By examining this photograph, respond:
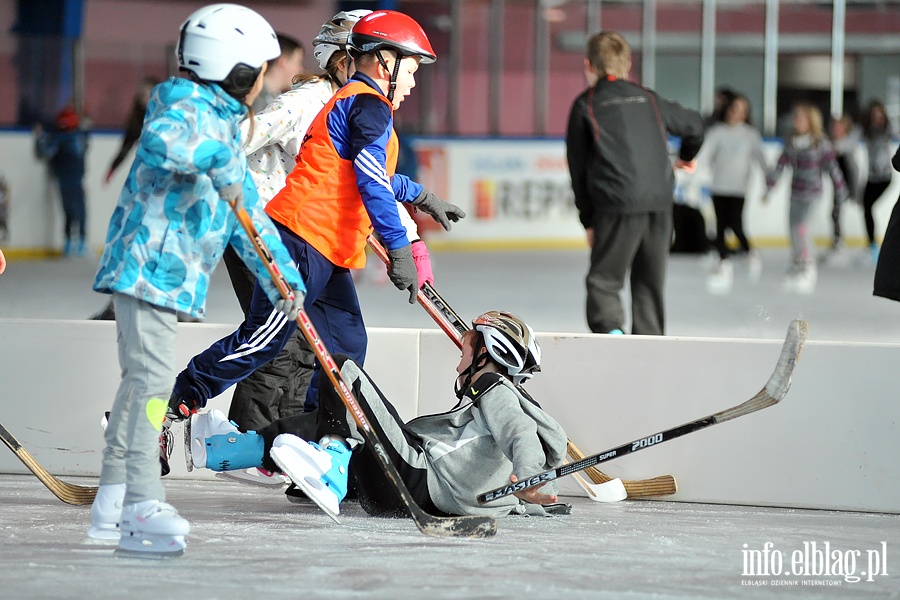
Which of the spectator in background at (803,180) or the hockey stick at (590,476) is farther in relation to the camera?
the spectator in background at (803,180)

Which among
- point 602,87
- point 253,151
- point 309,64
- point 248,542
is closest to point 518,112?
point 309,64

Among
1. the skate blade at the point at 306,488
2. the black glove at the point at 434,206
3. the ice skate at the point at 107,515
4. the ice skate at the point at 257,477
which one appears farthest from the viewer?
the black glove at the point at 434,206

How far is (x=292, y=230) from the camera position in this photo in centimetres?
357

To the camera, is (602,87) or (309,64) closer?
(602,87)

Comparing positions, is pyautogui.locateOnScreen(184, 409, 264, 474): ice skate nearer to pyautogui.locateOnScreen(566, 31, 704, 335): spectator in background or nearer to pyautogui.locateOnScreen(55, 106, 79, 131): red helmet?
pyautogui.locateOnScreen(566, 31, 704, 335): spectator in background

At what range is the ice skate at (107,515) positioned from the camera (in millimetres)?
3020

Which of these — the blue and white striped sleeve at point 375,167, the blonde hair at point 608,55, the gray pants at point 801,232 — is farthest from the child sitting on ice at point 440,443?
the gray pants at point 801,232

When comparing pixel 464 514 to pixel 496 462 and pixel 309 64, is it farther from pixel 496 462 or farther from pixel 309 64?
pixel 309 64

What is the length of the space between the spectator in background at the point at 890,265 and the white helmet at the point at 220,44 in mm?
1931

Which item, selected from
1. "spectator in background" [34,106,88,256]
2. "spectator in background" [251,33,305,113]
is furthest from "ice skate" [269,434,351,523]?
"spectator in background" [34,106,88,256]

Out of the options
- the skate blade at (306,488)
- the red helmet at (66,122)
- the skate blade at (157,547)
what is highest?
the red helmet at (66,122)

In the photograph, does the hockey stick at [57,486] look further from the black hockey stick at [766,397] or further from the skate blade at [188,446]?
the black hockey stick at [766,397]

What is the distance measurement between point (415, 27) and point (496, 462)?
1190 millimetres

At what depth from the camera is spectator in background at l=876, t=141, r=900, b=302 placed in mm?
3840
